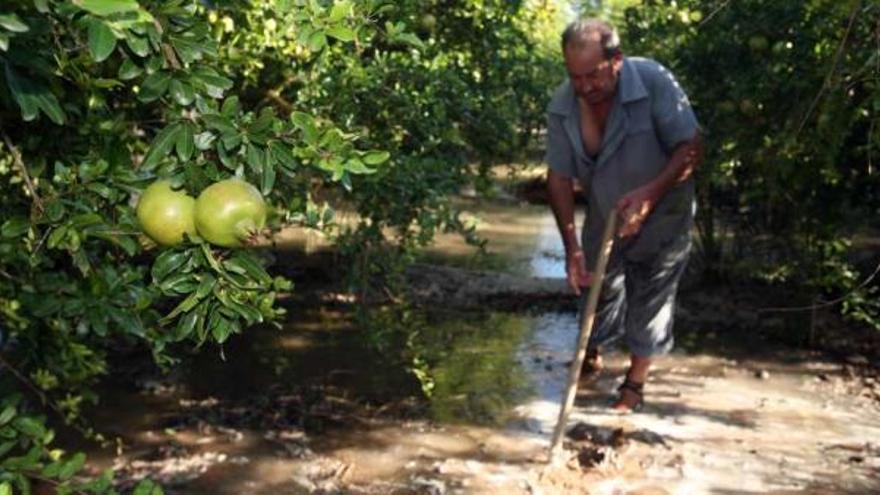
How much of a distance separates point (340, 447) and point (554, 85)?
3016mm

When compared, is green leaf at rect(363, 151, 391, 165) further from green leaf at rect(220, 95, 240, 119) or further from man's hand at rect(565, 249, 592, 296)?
man's hand at rect(565, 249, 592, 296)

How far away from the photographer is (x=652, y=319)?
476 centimetres

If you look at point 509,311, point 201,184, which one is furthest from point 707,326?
point 201,184

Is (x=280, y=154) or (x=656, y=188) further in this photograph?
(x=656, y=188)

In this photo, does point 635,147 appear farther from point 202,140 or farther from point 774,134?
point 202,140

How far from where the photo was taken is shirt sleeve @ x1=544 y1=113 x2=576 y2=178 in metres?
4.70

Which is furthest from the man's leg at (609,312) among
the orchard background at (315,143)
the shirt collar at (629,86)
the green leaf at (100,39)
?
the green leaf at (100,39)

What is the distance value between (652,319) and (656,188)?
0.74m

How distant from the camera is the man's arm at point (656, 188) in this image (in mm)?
4348

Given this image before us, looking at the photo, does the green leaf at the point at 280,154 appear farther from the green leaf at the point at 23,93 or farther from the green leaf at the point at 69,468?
the green leaf at the point at 69,468

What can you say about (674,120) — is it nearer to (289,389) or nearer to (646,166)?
(646,166)

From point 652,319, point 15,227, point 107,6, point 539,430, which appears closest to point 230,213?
point 107,6

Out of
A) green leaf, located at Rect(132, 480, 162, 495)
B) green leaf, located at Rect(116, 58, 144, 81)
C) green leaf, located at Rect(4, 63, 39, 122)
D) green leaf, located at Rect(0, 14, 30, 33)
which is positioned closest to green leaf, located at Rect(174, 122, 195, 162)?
green leaf, located at Rect(116, 58, 144, 81)

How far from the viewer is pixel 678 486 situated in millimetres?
3936
